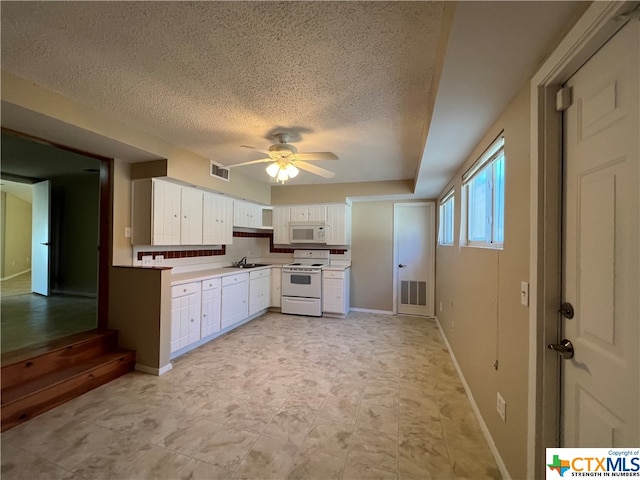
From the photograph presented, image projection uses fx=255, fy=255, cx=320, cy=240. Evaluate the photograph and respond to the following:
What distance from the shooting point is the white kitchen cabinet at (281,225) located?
513 centimetres

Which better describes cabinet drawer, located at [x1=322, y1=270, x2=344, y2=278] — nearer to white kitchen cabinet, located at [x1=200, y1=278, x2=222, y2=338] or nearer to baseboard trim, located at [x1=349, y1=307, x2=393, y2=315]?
baseboard trim, located at [x1=349, y1=307, x2=393, y2=315]

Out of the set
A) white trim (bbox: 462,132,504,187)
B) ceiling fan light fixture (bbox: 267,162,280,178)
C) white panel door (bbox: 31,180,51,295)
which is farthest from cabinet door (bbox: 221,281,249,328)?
white panel door (bbox: 31,180,51,295)

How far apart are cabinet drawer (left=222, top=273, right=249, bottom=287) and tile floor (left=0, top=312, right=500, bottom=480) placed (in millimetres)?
1023

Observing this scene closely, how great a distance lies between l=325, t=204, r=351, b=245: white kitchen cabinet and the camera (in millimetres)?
4801

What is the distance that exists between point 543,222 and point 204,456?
2.30 m

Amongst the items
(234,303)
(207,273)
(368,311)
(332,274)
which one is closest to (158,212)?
(207,273)

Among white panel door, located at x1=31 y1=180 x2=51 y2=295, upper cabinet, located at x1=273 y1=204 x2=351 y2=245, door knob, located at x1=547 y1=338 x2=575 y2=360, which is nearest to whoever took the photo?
door knob, located at x1=547 y1=338 x2=575 y2=360

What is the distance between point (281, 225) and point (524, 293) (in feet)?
14.2

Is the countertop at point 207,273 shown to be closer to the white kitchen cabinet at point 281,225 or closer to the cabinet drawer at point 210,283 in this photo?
the cabinet drawer at point 210,283

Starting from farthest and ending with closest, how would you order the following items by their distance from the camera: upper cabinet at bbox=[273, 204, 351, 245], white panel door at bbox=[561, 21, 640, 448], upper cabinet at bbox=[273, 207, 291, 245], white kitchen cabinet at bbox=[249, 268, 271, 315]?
upper cabinet at bbox=[273, 207, 291, 245]
upper cabinet at bbox=[273, 204, 351, 245]
white kitchen cabinet at bbox=[249, 268, 271, 315]
white panel door at bbox=[561, 21, 640, 448]

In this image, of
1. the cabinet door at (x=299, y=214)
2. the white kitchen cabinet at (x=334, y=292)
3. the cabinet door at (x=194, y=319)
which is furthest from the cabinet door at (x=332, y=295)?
the cabinet door at (x=194, y=319)

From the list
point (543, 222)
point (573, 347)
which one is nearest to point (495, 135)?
point (543, 222)

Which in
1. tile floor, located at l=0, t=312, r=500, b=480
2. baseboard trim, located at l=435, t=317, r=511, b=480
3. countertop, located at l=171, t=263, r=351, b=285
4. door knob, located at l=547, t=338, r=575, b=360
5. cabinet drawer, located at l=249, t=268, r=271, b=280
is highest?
door knob, located at l=547, t=338, r=575, b=360

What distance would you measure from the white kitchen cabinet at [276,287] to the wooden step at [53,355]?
2.48m
